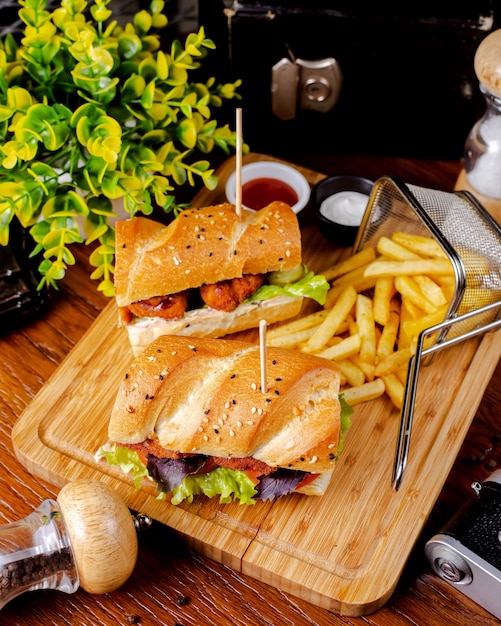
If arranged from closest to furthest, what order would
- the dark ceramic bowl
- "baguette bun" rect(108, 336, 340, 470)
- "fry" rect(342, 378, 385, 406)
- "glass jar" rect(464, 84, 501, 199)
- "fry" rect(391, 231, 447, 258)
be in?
"baguette bun" rect(108, 336, 340, 470) < "fry" rect(342, 378, 385, 406) < "fry" rect(391, 231, 447, 258) < "glass jar" rect(464, 84, 501, 199) < the dark ceramic bowl

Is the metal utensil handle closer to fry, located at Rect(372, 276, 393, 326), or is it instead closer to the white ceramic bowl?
fry, located at Rect(372, 276, 393, 326)

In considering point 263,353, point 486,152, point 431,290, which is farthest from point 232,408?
point 486,152

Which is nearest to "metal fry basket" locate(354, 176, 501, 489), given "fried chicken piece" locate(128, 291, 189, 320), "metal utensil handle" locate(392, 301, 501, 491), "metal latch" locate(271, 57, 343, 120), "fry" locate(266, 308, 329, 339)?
A: "metal utensil handle" locate(392, 301, 501, 491)

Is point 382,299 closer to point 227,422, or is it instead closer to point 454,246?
point 454,246

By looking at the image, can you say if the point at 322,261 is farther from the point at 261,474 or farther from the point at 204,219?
the point at 261,474

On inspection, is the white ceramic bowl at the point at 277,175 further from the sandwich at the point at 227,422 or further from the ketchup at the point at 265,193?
the sandwich at the point at 227,422

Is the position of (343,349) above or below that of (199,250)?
below
